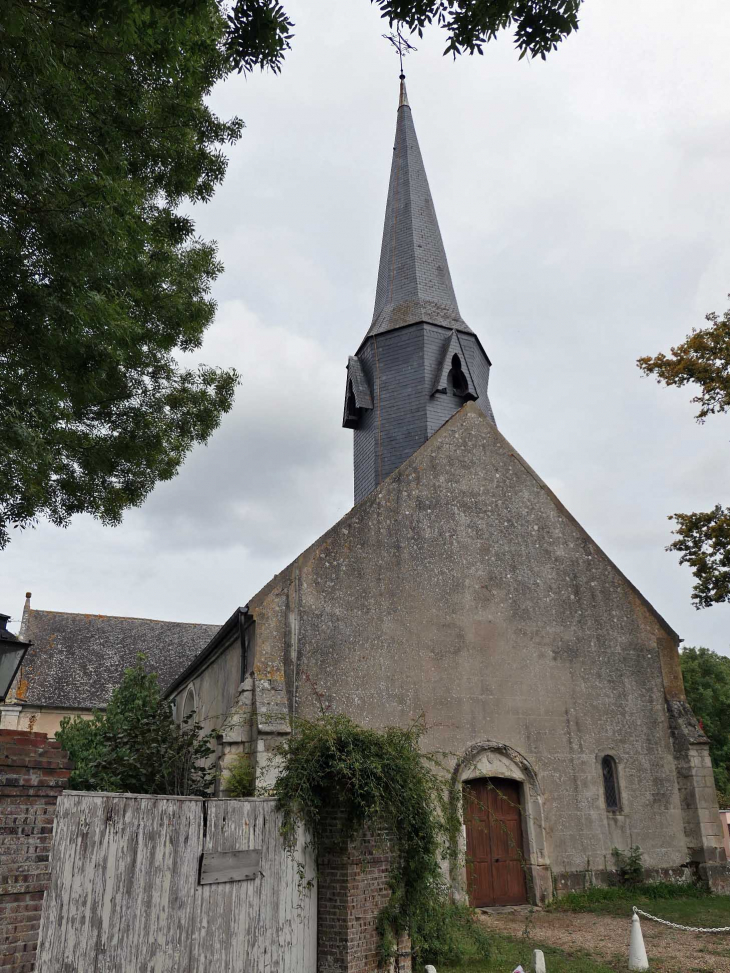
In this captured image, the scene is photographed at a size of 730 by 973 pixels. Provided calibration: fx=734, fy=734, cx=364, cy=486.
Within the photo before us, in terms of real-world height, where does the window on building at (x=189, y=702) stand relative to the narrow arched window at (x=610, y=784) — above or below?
above

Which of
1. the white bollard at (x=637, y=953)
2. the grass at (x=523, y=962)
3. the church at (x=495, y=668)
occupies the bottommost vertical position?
the grass at (x=523, y=962)

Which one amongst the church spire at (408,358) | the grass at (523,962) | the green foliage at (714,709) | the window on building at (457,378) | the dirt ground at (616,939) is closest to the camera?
the grass at (523,962)

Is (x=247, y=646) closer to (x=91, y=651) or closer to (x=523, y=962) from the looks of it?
(x=523, y=962)

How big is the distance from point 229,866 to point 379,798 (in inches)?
54.5

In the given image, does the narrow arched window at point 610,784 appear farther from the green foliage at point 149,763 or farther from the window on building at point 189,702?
the window on building at point 189,702

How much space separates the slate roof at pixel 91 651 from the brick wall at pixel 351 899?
2062cm

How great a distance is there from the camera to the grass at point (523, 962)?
25.1 feet

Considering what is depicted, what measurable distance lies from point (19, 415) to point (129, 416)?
2.58m

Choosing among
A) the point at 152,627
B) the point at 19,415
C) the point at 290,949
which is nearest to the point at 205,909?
the point at 290,949

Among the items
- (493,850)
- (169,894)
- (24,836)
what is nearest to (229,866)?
(169,894)

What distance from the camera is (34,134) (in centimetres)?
582

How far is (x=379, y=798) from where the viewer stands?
655cm

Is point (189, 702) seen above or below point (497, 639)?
below

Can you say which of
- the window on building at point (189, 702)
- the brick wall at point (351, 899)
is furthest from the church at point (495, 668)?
the brick wall at point (351, 899)
